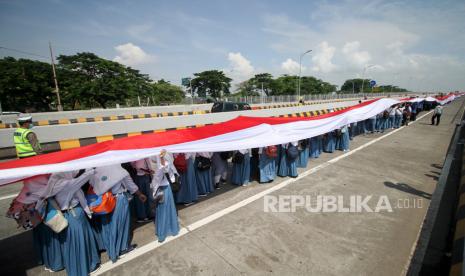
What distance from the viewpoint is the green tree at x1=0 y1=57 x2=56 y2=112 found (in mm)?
25234

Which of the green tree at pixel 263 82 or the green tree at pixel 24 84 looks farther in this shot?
the green tree at pixel 263 82

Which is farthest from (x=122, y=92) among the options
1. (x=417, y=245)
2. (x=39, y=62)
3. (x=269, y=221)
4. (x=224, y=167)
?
(x=417, y=245)

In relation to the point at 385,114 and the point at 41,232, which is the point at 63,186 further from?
the point at 385,114

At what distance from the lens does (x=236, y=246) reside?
3.82 meters

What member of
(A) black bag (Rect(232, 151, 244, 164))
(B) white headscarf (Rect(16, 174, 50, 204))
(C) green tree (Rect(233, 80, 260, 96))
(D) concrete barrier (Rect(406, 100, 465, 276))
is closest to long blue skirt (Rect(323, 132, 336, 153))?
(D) concrete barrier (Rect(406, 100, 465, 276))

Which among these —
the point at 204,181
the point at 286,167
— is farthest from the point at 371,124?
the point at 204,181

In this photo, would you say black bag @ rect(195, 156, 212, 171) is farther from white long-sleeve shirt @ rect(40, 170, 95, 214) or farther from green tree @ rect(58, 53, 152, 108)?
green tree @ rect(58, 53, 152, 108)

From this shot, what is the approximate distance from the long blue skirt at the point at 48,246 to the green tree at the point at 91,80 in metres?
29.4

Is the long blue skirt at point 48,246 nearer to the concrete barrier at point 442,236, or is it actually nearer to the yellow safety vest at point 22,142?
the yellow safety vest at point 22,142

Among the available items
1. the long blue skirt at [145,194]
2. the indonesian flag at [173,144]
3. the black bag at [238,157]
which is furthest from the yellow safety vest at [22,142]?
the black bag at [238,157]

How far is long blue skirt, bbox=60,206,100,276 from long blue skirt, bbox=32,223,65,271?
14cm

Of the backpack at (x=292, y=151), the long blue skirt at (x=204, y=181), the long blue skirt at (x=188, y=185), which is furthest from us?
the backpack at (x=292, y=151)

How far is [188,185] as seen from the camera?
205 inches

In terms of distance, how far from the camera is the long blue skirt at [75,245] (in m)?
3.12
